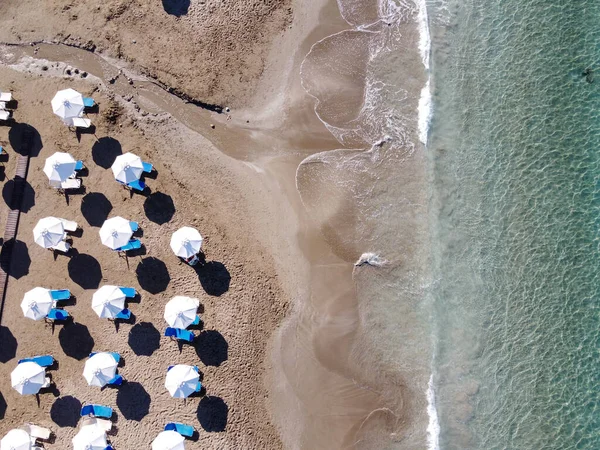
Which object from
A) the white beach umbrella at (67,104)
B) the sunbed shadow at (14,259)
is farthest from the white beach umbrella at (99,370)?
the white beach umbrella at (67,104)

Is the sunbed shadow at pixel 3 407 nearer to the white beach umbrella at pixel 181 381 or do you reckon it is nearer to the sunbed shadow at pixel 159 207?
the white beach umbrella at pixel 181 381

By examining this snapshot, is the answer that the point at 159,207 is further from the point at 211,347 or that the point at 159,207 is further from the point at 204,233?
the point at 211,347

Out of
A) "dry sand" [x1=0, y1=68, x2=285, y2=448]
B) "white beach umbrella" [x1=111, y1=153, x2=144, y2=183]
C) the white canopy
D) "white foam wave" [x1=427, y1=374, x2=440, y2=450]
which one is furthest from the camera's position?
"dry sand" [x1=0, y1=68, x2=285, y2=448]

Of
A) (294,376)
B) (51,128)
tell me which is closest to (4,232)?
(51,128)

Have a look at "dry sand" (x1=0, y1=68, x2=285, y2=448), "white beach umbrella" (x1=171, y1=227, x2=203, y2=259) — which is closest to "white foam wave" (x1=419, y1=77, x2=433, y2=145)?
"dry sand" (x1=0, y1=68, x2=285, y2=448)

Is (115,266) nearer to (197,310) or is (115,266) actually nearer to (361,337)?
(197,310)

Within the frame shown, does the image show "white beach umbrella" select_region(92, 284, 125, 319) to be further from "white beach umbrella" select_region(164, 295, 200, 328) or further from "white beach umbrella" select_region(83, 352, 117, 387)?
"white beach umbrella" select_region(164, 295, 200, 328)
